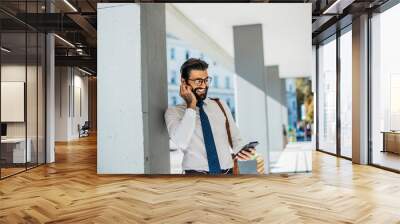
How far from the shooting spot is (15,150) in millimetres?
6691

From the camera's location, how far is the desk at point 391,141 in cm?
682

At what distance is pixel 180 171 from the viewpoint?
6203 mm

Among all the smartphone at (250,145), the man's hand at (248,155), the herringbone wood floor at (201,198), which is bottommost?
the herringbone wood floor at (201,198)

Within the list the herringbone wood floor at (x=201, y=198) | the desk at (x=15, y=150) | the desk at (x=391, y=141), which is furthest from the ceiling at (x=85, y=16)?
the desk at (x=391, y=141)

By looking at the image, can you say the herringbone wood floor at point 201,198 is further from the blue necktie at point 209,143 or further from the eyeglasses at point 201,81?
the eyeglasses at point 201,81

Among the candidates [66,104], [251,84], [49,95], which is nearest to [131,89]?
[251,84]

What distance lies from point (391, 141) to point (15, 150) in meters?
6.64

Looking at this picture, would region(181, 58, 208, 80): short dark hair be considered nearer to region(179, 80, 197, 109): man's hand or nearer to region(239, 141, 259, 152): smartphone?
region(179, 80, 197, 109): man's hand

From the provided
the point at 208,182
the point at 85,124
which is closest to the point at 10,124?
the point at 208,182

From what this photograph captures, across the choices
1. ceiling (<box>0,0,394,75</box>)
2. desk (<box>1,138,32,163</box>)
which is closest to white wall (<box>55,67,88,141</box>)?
ceiling (<box>0,0,394,75</box>)

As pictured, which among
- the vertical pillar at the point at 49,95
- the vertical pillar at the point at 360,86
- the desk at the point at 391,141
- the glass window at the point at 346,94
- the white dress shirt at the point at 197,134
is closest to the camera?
the white dress shirt at the point at 197,134

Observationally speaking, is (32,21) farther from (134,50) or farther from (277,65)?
(277,65)

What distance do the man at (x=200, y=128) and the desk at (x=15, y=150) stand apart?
265 cm

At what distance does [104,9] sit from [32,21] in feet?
5.94
